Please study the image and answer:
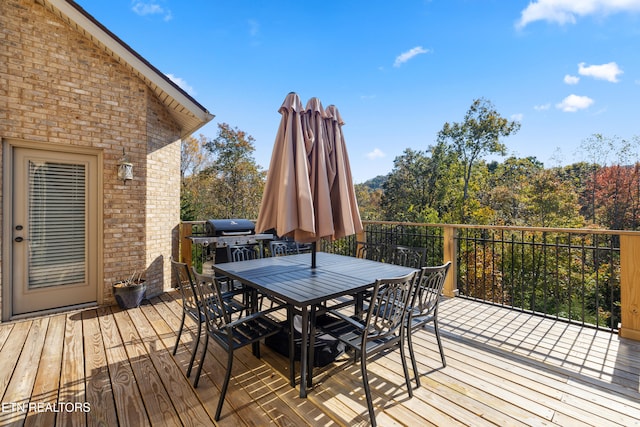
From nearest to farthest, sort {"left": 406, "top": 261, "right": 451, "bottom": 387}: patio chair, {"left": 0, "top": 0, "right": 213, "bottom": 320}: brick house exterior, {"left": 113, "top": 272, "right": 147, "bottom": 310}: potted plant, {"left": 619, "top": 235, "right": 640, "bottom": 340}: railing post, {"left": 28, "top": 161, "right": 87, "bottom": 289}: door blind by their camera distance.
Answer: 1. {"left": 406, "top": 261, "right": 451, "bottom": 387}: patio chair
2. {"left": 619, "top": 235, "right": 640, "bottom": 340}: railing post
3. {"left": 0, "top": 0, "right": 213, "bottom": 320}: brick house exterior
4. {"left": 28, "top": 161, "right": 87, "bottom": 289}: door blind
5. {"left": 113, "top": 272, "right": 147, "bottom": 310}: potted plant

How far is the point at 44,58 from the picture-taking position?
3.70 m

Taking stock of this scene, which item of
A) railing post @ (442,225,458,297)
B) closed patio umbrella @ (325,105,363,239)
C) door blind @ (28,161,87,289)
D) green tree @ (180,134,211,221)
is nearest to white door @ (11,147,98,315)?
door blind @ (28,161,87,289)

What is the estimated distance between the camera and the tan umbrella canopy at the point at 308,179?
7.59 ft

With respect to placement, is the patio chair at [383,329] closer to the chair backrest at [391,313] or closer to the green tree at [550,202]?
the chair backrest at [391,313]

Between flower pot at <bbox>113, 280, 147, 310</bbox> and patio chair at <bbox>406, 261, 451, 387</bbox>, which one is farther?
flower pot at <bbox>113, 280, 147, 310</bbox>

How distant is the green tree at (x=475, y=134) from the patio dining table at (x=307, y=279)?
15.5 meters

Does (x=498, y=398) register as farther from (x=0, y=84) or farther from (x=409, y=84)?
(x=409, y=84)

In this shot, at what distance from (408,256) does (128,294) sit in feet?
12.2

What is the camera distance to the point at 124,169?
13.5 ft

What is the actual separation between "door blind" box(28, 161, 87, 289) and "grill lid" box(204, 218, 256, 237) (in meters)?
1.68

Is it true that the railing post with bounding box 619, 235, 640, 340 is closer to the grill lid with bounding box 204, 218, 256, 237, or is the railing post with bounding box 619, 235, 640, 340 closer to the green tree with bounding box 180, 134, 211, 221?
the grill lid with bounding box 204, 218, 256, 237

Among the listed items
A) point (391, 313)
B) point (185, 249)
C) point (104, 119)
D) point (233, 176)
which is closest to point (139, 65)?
point (104, 119)

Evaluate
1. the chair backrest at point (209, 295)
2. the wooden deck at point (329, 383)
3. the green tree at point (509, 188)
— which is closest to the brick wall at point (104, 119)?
the wooden deck at point (329, 383)

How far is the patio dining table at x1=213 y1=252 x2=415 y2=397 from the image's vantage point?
2053mm
